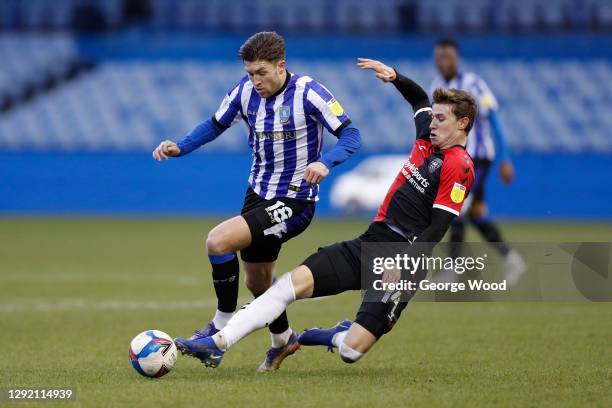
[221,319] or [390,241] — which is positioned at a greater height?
[390,241]

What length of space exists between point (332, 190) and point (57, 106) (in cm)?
908

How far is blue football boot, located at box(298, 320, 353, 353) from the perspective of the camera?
6.75 m

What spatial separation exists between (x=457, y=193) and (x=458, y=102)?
0.63m

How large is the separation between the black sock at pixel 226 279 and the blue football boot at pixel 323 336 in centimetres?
54

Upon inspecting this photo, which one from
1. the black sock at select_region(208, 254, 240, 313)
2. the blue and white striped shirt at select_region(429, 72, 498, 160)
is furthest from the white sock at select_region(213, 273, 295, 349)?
the blue and white striped shirt at select_region(429, 72, 498, 160)

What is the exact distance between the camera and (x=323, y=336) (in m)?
6.79

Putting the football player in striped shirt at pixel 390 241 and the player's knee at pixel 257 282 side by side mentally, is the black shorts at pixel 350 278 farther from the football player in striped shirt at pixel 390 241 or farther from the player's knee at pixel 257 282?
the player's knee at pixel 257 282

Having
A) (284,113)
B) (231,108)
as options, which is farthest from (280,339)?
(231,108)

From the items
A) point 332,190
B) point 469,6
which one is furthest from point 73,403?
point 469,6

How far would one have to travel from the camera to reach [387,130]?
1179 inches

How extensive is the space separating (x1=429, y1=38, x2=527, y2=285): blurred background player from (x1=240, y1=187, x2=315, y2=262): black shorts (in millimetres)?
4683

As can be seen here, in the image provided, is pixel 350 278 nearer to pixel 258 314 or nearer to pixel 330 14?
pixel 258 314

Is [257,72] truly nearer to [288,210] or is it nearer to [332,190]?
[288,210]

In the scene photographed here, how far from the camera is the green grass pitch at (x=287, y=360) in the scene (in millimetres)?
5766
